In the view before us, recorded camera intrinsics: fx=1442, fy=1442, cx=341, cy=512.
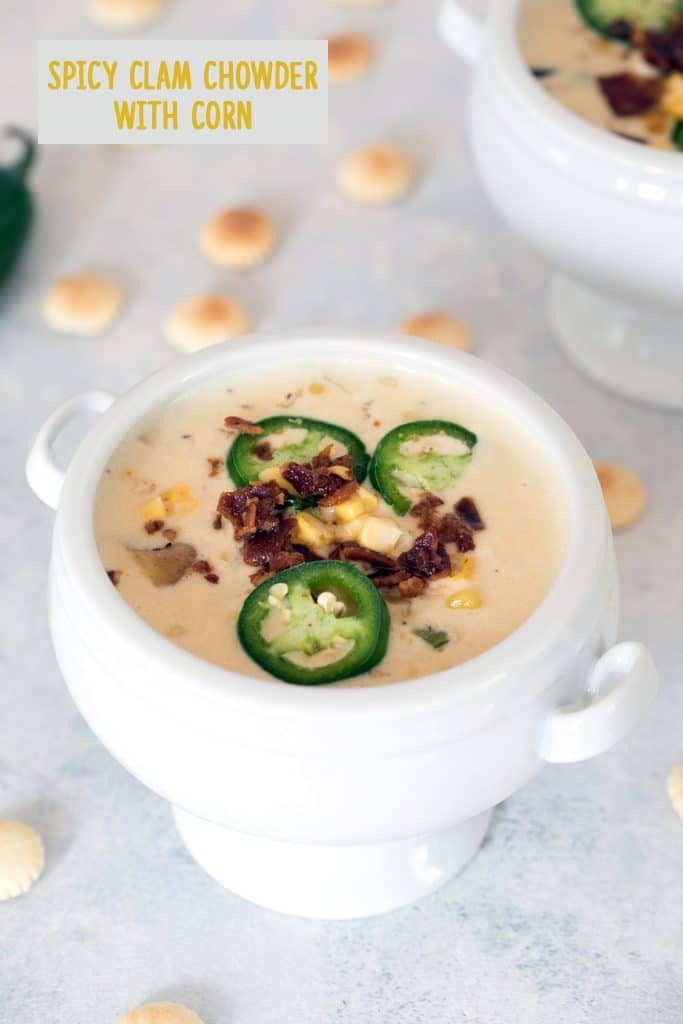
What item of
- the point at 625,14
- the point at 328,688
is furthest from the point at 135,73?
the point at 328,688

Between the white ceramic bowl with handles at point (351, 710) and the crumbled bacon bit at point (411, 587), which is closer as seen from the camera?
the white ceramic bowl with handles at point (351, 710)

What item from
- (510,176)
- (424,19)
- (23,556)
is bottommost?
(23,556)

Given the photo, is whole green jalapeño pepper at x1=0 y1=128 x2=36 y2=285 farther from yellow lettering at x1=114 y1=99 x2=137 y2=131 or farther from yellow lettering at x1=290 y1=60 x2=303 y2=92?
yellow lettering at x1=290 y1=60 x2=303 y2=92

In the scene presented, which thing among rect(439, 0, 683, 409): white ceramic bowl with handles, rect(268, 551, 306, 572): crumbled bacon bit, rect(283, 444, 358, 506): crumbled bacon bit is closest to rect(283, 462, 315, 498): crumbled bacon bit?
rect(283, 444, 358, 506): crumbled bacon bit

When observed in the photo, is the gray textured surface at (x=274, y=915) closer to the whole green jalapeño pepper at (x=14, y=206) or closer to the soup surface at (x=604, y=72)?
the whole green jalapeño pepper at (x=14, y=206)

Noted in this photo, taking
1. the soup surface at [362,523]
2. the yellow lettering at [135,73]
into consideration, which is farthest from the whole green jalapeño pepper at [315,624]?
the yellow lettering at [135,73]

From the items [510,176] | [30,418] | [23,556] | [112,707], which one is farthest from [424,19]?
[112,707]

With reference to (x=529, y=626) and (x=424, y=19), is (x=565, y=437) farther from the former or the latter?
(x=424, y=19)
